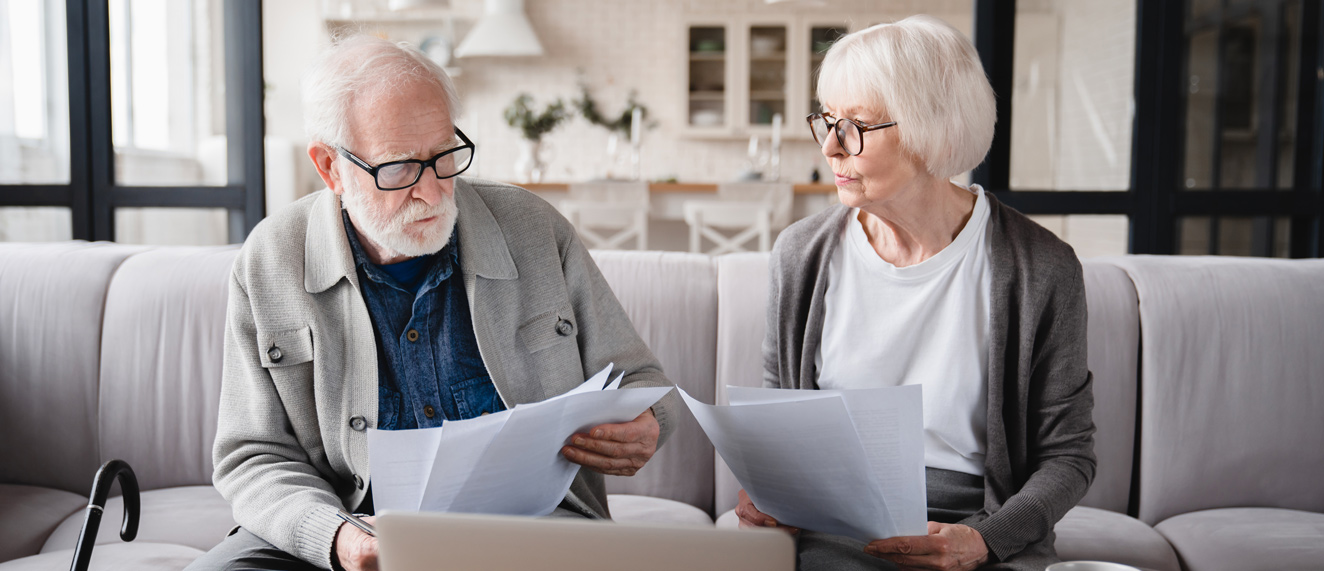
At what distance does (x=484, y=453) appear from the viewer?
0.89 meters

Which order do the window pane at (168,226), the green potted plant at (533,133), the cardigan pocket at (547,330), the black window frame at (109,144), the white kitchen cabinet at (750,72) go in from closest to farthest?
the cardigan pocket at (547,330)
the black window frame at (109,144)
the window pane at (168,226)
the green potted plant at (533,133)
the white kitchen cabinet at (750,72)

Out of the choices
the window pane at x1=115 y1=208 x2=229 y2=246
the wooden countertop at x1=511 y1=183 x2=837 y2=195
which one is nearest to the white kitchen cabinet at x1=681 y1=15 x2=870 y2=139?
the wooden countertop at x1=511 y1=183 x2=837 y2=195

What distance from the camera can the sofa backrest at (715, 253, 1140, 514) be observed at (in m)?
1.66

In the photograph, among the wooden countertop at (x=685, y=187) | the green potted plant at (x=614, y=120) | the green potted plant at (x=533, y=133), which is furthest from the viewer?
the green potted plant at (x=614, y=120)

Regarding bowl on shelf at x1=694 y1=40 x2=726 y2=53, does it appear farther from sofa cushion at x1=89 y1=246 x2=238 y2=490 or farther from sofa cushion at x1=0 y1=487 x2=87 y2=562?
sofa cushion at x1=0 y1=487 x2=87 y2=562

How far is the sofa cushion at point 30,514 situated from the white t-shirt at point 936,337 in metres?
1.36

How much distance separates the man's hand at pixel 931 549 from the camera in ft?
3.30

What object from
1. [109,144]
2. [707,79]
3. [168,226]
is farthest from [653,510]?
[707,79]

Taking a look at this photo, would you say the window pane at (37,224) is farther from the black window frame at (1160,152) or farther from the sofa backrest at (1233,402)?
the sofa backrest at (1233,402)

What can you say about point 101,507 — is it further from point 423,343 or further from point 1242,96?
point 1242,96

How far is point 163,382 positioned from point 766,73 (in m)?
6.11

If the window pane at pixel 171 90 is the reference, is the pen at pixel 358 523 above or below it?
below

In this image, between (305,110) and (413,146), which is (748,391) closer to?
(413,146)

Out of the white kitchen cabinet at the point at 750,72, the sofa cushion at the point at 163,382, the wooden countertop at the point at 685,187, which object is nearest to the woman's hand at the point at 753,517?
the sofa cushion at the point at 163,382
